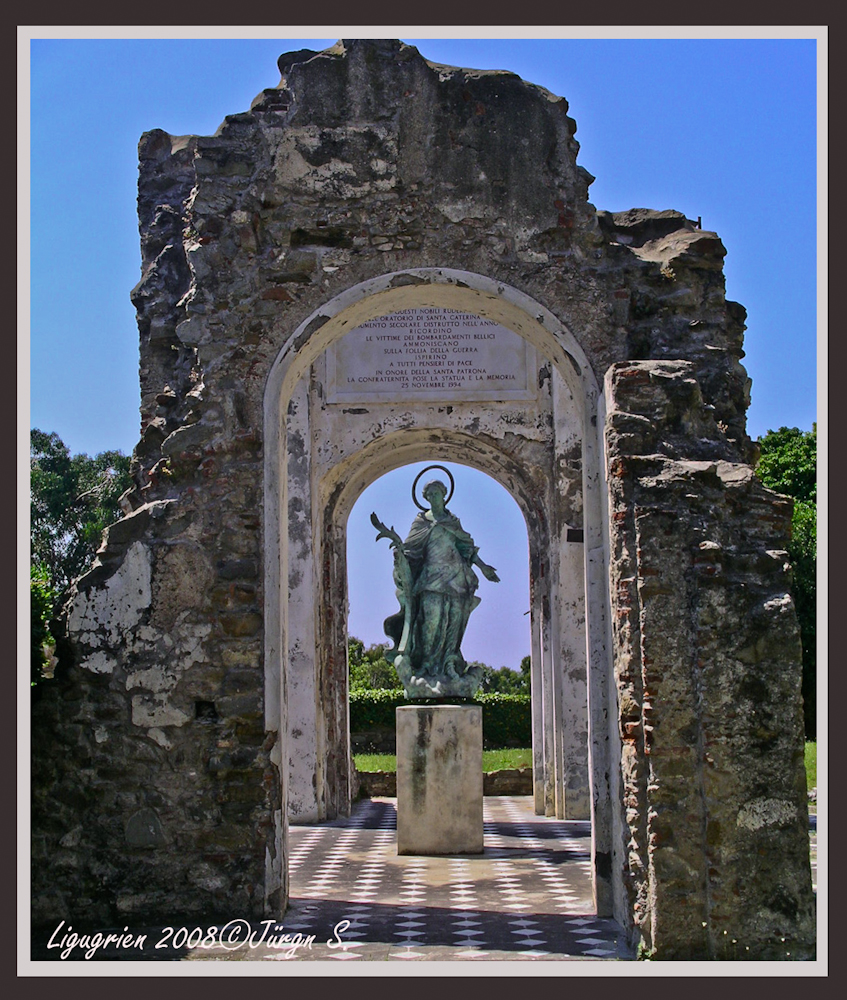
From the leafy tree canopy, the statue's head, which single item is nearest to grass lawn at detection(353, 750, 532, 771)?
the statue's head

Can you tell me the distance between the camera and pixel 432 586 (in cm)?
1177

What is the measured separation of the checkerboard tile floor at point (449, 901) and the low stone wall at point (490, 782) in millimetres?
4447

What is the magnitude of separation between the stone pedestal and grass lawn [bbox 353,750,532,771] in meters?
6.97

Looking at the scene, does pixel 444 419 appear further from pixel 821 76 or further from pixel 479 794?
pixel 821 76

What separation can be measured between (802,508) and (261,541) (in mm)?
17923

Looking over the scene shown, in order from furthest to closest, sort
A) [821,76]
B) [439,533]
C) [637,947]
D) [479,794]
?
[439,533]
[479,794]
[637,947]
[821,76]

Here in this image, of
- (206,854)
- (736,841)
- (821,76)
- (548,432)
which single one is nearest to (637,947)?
(736,841)

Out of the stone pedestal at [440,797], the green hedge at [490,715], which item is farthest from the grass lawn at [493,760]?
the stone pedestal at [440,797]

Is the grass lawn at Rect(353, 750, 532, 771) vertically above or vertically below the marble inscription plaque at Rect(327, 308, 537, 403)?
below

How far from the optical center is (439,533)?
1198 cm

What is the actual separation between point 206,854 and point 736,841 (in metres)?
2.85

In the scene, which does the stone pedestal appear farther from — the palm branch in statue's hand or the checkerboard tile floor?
the palm branch in statue's hand

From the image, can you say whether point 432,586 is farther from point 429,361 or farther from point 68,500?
point 68,500

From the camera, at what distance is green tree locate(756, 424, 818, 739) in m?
21.1
